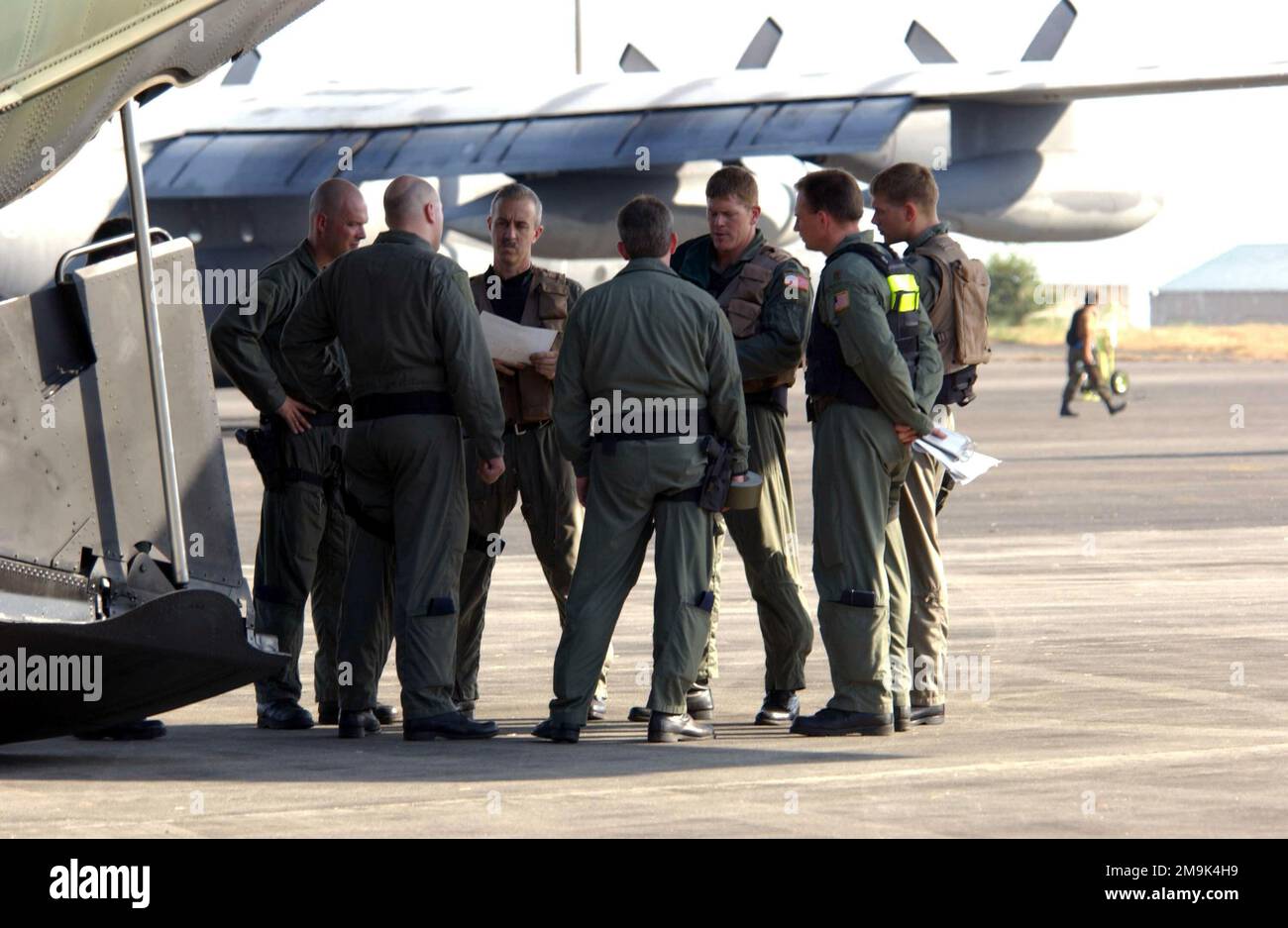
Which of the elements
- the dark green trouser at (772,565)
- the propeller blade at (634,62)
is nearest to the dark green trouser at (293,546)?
the dark green trouser at (772,565)

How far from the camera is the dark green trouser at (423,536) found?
8984mm

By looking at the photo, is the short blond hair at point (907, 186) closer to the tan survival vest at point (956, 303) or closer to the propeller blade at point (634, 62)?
the tan survival vest at point (956, 303)

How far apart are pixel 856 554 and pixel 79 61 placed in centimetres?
368

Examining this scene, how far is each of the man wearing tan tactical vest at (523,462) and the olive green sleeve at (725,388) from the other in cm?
107

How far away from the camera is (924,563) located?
959 cm

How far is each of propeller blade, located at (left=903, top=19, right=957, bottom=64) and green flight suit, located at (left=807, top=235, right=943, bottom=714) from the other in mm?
21619

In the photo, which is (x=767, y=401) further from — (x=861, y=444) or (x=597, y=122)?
(x=597, y=122)

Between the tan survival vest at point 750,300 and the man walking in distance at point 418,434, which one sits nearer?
the man walking in distance at point 418,434

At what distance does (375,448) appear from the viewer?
9.05 metres

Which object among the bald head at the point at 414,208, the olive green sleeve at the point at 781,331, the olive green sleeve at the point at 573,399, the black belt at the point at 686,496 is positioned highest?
the bald head at the point at 414,208

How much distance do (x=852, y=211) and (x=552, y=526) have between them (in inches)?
81.1

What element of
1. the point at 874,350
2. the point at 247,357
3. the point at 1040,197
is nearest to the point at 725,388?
the point at 874,350
